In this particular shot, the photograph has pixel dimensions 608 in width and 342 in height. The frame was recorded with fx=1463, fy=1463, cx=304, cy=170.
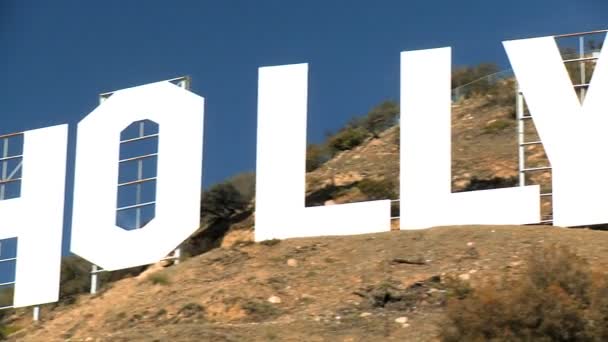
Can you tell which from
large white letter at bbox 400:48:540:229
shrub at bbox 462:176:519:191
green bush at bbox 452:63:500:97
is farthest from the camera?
green bush at bbox 452:63:500:97

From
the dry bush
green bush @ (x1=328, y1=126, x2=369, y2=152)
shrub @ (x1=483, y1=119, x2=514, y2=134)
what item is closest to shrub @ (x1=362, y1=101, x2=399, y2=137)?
green bush @ (x1=328, y1=126, x2=369, y2=152)

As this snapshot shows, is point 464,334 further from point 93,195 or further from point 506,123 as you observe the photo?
point 506,123

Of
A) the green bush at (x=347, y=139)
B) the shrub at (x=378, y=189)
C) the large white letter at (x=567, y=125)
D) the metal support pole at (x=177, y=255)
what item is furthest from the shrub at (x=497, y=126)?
the metal support pole at (x=177, y=255)

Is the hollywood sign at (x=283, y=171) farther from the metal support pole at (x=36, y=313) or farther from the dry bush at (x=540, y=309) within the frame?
the dry bush at (x=540, y=309)

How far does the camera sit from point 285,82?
107 ft

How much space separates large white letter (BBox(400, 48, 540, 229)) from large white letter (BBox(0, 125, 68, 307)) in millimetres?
8454

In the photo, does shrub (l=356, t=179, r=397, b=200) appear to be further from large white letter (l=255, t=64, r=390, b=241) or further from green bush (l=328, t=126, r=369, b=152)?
green bush (l=328, t=126, r=369, b=152)

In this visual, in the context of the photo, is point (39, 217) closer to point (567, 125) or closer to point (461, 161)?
point (461, 161)

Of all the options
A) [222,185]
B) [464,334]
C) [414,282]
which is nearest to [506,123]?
[222,185]

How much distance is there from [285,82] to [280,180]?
2.21 metres

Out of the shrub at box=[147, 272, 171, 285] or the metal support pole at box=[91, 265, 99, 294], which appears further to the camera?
the metal support pole at box=[91, 265, 99, 294]

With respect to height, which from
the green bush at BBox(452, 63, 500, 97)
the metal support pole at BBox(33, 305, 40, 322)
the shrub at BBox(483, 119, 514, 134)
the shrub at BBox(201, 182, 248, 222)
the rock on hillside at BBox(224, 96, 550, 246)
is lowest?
the metal support pole at BBox(33, 305, 40, 322)

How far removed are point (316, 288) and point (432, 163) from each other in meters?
3.91

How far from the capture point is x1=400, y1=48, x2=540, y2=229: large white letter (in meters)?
30.6
